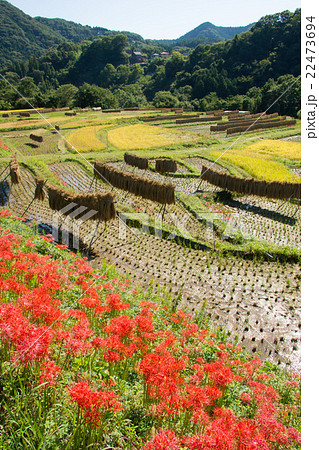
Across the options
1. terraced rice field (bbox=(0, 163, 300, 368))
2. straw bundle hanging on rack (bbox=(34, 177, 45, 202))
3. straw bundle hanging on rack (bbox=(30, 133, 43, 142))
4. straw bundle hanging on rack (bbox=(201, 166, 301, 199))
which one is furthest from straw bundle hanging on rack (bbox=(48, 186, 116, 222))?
straw bundle hanging on rack (bbox=(30, 133, 43, 142))

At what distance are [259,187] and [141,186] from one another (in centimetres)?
690

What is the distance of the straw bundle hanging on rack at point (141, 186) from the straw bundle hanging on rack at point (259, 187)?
497 centimetres

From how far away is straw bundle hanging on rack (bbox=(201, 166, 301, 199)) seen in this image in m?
17.5

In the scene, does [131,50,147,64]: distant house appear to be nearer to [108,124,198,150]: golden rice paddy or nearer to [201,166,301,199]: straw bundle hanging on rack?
[108,124,198,150]: golden rice paddy

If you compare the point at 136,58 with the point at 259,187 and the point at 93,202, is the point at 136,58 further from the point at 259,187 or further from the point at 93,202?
the point at 93,202

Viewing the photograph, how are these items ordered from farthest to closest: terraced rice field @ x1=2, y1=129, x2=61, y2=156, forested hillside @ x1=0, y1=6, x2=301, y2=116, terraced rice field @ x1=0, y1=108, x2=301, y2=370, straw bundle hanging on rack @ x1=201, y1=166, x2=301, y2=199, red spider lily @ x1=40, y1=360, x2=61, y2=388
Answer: forested hillside @ x1=0, y1=6, x2=301, y2=116, terraced rice field @ x1=2, y1=129, x2=61, y2=156, straw bundle hanging on rack @ x1=201, y1=166, x2=301, y2=199, terraced rice field @ x1=0, y1=108, x2=301, y2=370, red spider lily @ x1=40, y1=360, x2=61, y2=388

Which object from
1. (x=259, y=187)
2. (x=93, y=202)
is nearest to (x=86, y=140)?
(x=259, y=187)

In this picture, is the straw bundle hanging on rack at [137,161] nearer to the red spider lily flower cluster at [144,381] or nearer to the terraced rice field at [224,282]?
the terraced rice field at [224,282]

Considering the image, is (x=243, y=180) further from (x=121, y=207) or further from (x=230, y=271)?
(x=230, y=271)

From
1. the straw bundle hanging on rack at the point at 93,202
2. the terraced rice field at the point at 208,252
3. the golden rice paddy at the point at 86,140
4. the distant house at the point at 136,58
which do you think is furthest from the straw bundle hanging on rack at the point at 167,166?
the distant house at the point at 136,58

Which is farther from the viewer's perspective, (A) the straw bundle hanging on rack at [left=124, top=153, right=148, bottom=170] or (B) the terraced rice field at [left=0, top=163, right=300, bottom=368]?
(A) the straw bundle hanging on rack at [left=124, top=153, right=148, bottom=170]

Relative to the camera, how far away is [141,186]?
16.2 meters

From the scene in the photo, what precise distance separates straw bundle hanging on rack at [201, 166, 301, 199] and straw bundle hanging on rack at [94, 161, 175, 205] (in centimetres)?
497

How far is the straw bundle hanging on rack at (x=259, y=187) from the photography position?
1748 cm
